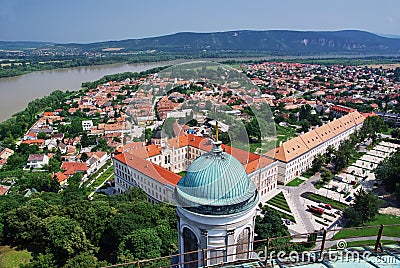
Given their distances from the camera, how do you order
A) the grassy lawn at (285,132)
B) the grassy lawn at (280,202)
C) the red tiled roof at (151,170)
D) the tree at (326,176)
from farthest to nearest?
the grassy lawn at (285,132)
the tree at (326,176)
the grassy lawn at (280,202)
the red tiled roof at (151,170)

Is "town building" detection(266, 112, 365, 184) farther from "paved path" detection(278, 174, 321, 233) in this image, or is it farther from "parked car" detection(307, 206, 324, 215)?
"parked car" detection(307, 206, 324, 215)

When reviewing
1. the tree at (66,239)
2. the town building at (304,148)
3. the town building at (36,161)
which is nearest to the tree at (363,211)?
the town building at (304,148)

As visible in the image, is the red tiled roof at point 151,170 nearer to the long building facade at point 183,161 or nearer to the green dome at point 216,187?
the long building facade at point 183,161

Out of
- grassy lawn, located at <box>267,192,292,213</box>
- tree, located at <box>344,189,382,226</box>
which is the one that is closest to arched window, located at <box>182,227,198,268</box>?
tree, located at <box>344,189,382,226</box>

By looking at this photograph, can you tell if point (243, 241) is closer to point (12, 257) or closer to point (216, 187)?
point (216, 187)

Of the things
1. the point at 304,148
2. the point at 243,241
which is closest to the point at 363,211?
the point at 304,148

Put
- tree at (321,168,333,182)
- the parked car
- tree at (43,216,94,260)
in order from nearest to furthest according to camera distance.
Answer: tree at (43,216,94,260) → the parked car → tree at (321,168,333,182)
